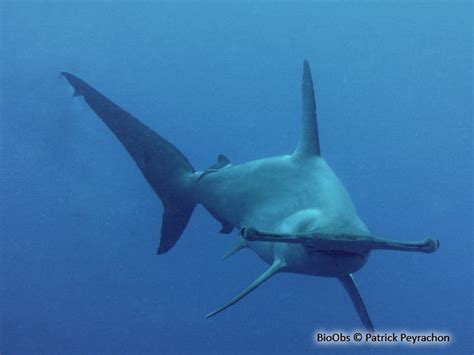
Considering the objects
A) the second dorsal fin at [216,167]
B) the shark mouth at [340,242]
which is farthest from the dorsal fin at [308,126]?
the shark mouth at [340,242]

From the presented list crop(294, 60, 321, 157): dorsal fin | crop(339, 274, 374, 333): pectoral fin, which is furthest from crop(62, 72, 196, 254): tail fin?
crop(339, 274, 374, 333): pectoral fin

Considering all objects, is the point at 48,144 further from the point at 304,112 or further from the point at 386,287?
the point at 304,112

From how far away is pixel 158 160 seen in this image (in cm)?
599

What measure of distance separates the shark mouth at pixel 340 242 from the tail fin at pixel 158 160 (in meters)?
2.87

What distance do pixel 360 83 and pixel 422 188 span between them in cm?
885

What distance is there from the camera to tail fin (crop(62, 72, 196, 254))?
5.55 meters

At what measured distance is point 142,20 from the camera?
1180 inches

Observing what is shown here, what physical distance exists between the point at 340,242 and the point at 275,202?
1534 mm

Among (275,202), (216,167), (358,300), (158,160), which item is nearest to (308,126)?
(275,202)

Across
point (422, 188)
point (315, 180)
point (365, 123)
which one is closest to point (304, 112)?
point (315, 180)

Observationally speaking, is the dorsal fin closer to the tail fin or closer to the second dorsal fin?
the second dorsal fin

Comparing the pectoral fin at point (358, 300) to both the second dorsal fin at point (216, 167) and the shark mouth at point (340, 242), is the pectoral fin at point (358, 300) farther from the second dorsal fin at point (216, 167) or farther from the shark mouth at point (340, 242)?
the second dorsal fin at point (216, 167)

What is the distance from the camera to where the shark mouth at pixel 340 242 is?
3.18 meters

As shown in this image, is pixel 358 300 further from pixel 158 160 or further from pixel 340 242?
pixel 158 160
